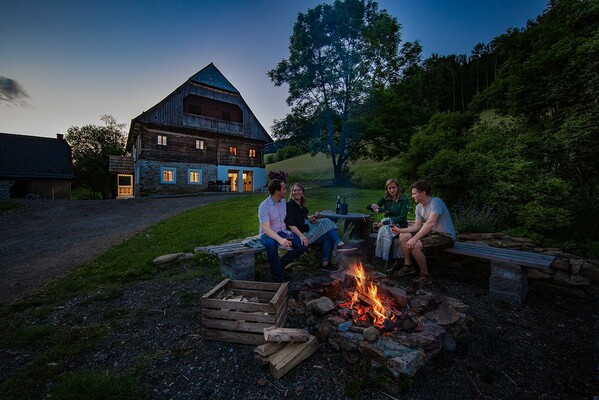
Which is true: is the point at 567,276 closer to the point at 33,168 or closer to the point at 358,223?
the point at 358,223

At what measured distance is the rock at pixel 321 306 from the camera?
2.77 metres

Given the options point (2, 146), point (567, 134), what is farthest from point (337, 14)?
point (2, 146)

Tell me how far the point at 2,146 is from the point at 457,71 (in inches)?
2260

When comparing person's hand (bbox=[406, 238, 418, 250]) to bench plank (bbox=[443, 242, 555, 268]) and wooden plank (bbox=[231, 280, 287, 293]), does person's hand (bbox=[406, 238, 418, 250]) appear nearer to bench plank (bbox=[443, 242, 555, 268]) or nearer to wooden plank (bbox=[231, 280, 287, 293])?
bench plank (bbox=[443, 242, 555, 268])

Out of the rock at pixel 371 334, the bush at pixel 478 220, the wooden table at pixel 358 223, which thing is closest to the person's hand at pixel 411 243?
the wooden table at pixel 358 223

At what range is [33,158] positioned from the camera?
75.0ft

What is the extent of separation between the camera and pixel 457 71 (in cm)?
4131

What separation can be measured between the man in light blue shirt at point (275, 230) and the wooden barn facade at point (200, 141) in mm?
18836

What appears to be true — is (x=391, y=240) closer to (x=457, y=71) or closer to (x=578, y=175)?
(x=578, y=175)

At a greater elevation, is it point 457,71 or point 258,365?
point 457,71

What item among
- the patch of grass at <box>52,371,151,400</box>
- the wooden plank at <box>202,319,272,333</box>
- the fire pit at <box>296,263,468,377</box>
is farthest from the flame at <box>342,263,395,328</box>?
the patch of grass at <box>52,371,151,400</box>

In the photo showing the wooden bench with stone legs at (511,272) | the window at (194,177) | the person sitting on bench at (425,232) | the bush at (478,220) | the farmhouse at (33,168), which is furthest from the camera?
the window at (194,177)

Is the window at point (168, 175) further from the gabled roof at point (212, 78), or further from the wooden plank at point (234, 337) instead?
the wooden plank at point (234, 337)

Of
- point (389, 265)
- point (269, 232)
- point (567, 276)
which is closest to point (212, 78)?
point (269, 232)
